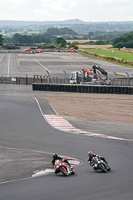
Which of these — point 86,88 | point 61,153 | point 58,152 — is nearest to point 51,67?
point 86,88

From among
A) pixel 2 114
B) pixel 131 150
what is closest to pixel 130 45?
pixel 2 114

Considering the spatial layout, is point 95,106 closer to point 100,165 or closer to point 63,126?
point 63,126

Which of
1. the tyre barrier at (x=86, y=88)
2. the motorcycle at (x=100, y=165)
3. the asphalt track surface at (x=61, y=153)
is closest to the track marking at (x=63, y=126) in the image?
the asphalt track surface at (x=61, y=153)

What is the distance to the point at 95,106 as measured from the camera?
45.3 m

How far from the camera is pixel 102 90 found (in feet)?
179

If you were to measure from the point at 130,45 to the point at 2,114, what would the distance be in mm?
155209

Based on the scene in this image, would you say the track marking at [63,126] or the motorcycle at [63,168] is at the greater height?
the motorcycle at [63,168]

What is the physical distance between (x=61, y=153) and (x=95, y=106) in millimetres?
19313

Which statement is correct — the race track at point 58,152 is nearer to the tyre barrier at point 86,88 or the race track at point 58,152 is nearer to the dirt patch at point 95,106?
the dirt patch at point 95,106

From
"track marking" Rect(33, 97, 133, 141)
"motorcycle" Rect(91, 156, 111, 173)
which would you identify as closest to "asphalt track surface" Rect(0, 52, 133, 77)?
"track marking" Rect(33, 97, 133, 141)

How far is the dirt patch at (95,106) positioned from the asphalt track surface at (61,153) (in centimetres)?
194

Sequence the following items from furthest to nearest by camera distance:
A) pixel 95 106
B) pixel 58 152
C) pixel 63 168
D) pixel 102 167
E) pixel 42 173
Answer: pixel 95 106 → pixel 58 152 → pixel 42 173 → pixel 102 167 → pixel 63 168

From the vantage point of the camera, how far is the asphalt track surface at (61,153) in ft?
57.0

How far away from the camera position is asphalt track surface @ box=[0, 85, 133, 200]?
57.0ft
